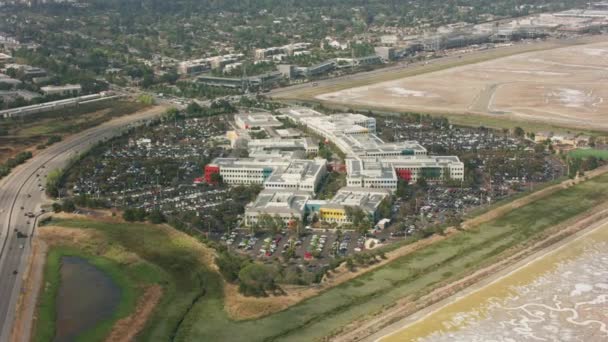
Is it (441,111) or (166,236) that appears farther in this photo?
(441,111)

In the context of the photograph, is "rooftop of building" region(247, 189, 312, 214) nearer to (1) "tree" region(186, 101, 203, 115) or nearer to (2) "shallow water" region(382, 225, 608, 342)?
(2) "shallow water" region(382, 225, 608, 342)

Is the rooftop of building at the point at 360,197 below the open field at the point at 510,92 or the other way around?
the other way around

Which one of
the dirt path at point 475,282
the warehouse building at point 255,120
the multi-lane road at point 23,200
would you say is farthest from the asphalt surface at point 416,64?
the dirt path at point 475,282

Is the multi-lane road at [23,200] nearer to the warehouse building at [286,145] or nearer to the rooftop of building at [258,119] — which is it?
the rooftop of building at [258,119]

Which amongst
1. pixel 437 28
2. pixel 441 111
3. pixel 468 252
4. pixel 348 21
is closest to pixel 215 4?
pixel 348 21

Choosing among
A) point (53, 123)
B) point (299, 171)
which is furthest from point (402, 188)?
point (53, 123)

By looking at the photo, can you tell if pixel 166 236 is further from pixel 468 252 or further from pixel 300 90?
pixel 300 90

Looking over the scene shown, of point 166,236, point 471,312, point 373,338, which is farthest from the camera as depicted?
point 166,236
